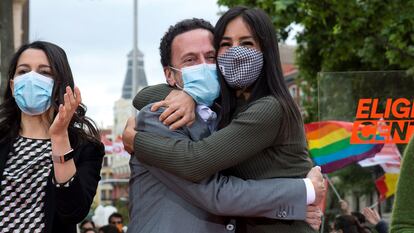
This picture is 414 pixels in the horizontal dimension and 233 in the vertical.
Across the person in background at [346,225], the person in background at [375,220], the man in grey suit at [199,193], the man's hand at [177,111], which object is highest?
the man's hand at [177,111]

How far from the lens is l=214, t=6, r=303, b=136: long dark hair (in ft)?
11.8

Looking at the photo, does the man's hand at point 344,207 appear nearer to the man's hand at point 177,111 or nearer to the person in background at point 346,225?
the person in background at point 346,225

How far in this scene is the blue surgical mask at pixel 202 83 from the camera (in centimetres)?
361

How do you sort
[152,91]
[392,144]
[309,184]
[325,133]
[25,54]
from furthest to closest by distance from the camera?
1. [325,133]
2. [392,144]
3. [25,54]
4. [152,91]
5. [309,184]

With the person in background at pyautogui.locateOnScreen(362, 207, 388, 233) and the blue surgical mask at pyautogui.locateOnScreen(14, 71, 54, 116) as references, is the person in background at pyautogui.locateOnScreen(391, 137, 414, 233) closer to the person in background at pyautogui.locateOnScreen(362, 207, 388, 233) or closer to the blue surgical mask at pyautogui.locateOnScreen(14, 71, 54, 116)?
the blue surgical mask at pyautogui.locateOnScreen(14, 71, 54, 116)

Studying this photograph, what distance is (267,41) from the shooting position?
3.63 metres

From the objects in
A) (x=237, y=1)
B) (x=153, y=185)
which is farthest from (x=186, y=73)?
(x=237, y=1)

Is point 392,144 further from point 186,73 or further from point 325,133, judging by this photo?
point 186,73

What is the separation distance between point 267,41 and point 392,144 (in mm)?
6205

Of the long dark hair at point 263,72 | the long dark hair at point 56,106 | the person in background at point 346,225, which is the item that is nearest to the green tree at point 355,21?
the person in background at point 346,225

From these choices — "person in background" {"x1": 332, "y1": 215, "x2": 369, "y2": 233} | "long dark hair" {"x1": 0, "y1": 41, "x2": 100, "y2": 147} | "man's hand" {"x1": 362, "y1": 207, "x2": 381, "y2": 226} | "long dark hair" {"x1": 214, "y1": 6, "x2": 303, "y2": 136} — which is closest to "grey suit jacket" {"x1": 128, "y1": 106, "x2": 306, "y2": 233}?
"long dark hair" {"x1": 214, "y1": 6, "x2": 303, "y2": 136}

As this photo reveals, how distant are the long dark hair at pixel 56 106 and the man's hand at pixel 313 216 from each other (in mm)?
1065

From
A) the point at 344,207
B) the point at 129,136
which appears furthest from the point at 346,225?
the point at 129,136

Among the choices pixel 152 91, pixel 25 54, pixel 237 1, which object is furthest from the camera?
pixel 237 1
